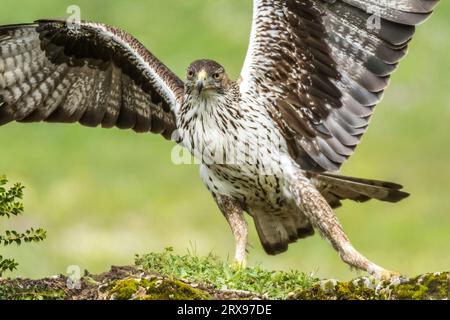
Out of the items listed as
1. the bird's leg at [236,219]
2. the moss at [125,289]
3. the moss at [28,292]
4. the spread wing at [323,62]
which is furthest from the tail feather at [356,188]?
the moss at [28,292]

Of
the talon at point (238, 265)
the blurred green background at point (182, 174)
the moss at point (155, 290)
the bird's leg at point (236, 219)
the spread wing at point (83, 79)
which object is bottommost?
the moss at point (155, 290)

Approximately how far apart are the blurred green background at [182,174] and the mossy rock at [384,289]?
Answer: 943cm

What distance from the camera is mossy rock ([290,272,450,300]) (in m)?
11.3

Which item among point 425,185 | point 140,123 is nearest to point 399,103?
point 425,185

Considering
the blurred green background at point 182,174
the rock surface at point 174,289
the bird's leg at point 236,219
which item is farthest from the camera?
the blurred green background at point 182,174

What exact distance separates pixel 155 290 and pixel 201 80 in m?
3.03

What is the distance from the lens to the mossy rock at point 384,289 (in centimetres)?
1130

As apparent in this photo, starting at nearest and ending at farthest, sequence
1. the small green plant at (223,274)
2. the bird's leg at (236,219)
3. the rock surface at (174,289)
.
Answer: the rock surface at (174,289), the small green plant at (223,274), the bird's leg at (236,219)

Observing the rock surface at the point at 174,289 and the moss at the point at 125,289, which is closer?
the rock surface at the point at 174,289

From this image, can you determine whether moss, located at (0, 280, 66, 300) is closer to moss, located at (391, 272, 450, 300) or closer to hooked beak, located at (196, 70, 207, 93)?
hooked beak, located at (196, 70, 207, 93)

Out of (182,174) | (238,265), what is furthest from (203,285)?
(182,174)

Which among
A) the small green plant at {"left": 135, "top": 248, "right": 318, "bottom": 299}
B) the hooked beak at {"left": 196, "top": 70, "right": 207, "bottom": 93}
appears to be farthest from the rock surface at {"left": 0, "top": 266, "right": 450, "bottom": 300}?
the hooked beak at {"left": 196, "top": 70, "right": 207, "bottom": 93}

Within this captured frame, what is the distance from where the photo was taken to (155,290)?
11.6 m

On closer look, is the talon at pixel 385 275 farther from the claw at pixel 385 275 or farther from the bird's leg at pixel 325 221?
the bird's leg at pixel 325 221
